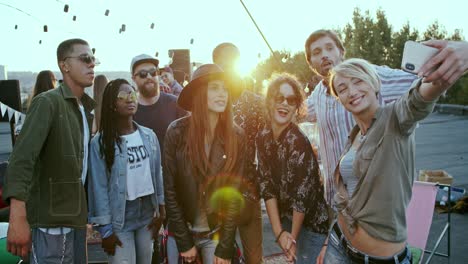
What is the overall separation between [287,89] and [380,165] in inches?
47.4

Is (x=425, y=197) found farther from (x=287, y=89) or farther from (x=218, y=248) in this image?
(x=218, y=248)

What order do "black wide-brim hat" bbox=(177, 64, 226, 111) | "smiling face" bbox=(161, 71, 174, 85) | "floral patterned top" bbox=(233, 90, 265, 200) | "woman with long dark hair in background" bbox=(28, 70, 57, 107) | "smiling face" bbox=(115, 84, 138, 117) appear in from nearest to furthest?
"black wide-brim hat" bbox=(177, 64, 226, 111) → "floral patterned top" bbox=(233, 90, 265, 200) → "smiling face" bbox=(115, 84, 138, 117) → "woman with long dark hair in background" bbox=(28, 70, 57, 107) → "smiling face" bbox=(161, 71, 174, 85)

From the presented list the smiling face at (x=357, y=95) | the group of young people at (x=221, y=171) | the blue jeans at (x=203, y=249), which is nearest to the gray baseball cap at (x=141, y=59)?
the group of young people at (x=221, y=171)

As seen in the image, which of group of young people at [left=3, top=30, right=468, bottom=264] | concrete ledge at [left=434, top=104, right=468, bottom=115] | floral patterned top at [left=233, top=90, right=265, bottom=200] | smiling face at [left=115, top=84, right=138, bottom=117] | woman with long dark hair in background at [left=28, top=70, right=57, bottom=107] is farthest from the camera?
concrete ledge at [left=434, top=104, right=468, bottom=115]

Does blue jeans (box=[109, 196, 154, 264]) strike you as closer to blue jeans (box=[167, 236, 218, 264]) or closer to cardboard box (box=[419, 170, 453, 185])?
blue jeans (box=[167, 236, 218, 264])

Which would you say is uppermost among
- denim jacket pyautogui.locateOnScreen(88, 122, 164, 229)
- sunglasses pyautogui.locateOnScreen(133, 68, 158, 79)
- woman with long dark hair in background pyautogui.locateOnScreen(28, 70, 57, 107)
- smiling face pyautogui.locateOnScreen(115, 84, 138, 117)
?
sunglasses pyautogui.locateOnScreen(133, 68, 158, 79)

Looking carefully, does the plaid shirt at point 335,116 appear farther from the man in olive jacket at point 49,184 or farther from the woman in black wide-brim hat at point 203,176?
the man in olive jacket at point 49,184

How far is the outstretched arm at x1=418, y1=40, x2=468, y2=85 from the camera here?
62.1 inches

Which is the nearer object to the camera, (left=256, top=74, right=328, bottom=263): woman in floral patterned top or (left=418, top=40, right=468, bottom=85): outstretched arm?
(left=418, top=40, right=468, bottom=85): outstretched arm

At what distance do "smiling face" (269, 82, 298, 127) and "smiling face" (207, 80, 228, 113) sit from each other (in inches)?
15.1

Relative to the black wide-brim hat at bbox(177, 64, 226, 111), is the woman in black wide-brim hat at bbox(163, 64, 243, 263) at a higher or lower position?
lower

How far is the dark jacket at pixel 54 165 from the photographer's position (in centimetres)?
277

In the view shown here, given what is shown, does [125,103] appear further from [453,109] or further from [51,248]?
[453,109]

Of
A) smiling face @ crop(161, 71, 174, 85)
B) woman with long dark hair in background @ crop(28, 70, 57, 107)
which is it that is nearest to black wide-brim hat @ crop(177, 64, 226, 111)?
woman with long dark hair in background @ crop(28, 70, 57, 107)
